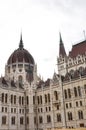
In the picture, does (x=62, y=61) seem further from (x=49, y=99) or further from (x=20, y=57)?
(x=49, y=99)

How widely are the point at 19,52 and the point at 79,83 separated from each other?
132 feet

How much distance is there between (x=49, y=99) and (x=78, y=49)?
27655 millimetres

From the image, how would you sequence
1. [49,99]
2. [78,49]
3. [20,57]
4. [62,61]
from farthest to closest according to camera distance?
[20,57] < [62,61] < [78,49] < [49,99]

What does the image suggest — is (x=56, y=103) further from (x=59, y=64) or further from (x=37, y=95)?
(x=59, y=64)

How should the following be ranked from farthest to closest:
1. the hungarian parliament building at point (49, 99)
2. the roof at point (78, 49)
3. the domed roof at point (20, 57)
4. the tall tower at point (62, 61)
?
1. the domed roof at point (20, 57)
2. the tall tower at point (62, 61)
3. the roof at point (78, 49)
4. the hungarian parliament building at point (49, 99)

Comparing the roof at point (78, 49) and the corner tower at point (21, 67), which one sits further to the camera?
the corner tower at point (21, 67)

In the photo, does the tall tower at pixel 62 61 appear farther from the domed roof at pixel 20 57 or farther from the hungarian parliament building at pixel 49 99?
the domed roof at pixel 20 57

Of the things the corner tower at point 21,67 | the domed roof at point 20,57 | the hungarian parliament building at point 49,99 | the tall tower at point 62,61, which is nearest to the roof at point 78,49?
the hungarian parliament building at point 49,99

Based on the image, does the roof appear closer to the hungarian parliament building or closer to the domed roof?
the hungarian parliament building

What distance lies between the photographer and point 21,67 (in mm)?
89188

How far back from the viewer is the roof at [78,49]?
8265 centimetres

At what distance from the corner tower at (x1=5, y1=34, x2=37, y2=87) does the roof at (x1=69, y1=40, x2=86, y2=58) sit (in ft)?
63.3

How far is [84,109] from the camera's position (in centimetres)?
6031

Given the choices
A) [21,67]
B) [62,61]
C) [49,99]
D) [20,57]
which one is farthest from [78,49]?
[49,99]
